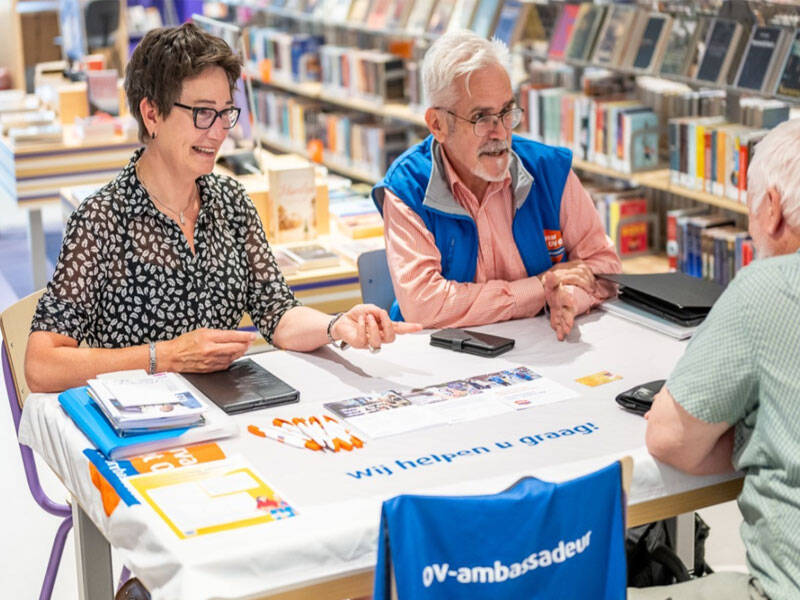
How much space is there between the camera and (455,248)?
3.20 m

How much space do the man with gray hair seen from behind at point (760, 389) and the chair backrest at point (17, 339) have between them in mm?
1671

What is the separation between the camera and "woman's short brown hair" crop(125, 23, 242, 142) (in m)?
2.81

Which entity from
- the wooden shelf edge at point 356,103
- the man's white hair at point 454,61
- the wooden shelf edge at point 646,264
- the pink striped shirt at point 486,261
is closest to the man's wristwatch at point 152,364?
the pink striped shirt at point 486,261

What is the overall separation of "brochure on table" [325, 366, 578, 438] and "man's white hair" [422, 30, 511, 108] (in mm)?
888

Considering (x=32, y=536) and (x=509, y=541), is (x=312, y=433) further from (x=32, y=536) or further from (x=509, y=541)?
(x=32, y=536)

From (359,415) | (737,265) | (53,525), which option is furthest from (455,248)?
(737,265)

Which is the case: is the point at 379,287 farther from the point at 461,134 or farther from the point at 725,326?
the point at 725,326

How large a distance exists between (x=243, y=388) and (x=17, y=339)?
82 centimetres

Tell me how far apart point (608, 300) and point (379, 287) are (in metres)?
0.71

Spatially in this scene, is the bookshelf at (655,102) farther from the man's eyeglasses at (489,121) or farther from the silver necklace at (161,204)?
the silver necklace at (161,204)

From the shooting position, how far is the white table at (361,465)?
1903mm

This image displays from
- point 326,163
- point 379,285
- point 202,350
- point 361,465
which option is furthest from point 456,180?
point 326,163

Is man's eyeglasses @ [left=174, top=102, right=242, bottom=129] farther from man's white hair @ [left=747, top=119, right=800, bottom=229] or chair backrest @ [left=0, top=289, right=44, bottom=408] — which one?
man's white hair @ [left=747, top=119, right=800, bottom=229]

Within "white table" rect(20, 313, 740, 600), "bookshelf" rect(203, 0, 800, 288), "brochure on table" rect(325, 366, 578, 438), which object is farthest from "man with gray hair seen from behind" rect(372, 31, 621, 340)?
"bookshelf" rect(203, 0, 800, 288)
